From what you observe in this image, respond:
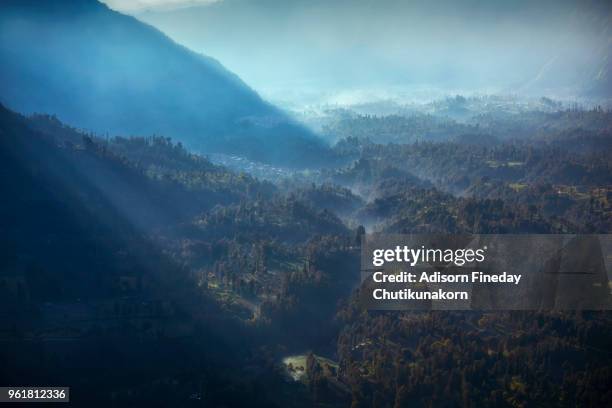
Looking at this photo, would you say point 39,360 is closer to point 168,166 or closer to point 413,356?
point 413,356

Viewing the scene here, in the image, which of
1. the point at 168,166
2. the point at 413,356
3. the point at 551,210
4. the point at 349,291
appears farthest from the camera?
the point at 168,166

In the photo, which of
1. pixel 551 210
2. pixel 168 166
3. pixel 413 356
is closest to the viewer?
pixel 413 356

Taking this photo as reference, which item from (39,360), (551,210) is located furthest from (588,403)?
(551,210)

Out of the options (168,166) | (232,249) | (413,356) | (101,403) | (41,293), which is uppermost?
(168,166)

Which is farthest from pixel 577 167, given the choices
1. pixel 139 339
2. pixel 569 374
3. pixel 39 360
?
pixel 39 360

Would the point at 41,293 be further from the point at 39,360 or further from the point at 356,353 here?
the point at 356,353

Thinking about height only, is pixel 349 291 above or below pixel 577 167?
below

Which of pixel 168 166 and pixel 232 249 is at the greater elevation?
pixel 168 166

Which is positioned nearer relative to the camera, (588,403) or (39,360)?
(588,403)

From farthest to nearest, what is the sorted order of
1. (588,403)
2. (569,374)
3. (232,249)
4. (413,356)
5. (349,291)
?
(232,249) → (349,291) → (413,356) → (569,374) → (588,403)
